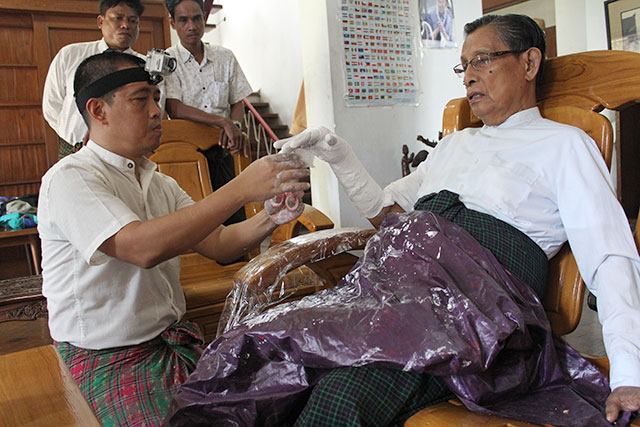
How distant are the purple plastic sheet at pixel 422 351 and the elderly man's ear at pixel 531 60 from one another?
0.59 meters

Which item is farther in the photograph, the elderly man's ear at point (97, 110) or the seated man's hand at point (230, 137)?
the seated man's hand at point (230, 137)

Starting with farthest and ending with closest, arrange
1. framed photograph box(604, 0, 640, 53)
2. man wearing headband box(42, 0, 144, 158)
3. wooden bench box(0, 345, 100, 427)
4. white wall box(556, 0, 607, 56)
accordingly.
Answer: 1. white wall box(556, 0, 607, 56)
2. framed photograph box(604, 0, 640, 53)
3. man wearing headband box(42, 0, 144, 158)
4. wooden bench box(0, 345, 100, 427)

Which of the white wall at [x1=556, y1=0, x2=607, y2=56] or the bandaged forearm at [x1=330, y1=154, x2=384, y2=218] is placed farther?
the white wall at [x1=556, y1=0, x2=607, y2=56]

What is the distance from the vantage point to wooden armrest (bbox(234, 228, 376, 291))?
1.31m

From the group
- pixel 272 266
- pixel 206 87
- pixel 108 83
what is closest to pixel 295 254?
pixel 272 266

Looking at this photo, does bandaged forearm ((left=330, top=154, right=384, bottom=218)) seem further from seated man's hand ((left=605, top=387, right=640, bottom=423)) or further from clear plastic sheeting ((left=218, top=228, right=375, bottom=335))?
seated man's hand ((left=605, top=387, right=640, bottom=423))

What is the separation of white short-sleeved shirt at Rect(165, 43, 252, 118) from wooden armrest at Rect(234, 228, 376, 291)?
4.91 ft

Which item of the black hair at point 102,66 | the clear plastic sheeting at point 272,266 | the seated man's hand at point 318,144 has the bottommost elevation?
the clear plastic sheeting at point 272,266

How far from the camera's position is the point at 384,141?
3186 millimetres

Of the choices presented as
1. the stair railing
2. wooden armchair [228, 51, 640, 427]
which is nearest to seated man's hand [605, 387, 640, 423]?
wooden armchair [228, 51, 640, 427]

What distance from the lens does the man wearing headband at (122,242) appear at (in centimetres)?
118

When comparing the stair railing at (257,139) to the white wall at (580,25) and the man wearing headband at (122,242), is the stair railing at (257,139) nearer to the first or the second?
the white wall at (580,25)

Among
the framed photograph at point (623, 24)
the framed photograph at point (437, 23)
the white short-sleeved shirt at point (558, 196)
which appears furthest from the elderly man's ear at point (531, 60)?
the framed photograph at point (623, 24)

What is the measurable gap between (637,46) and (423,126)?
2.67m
